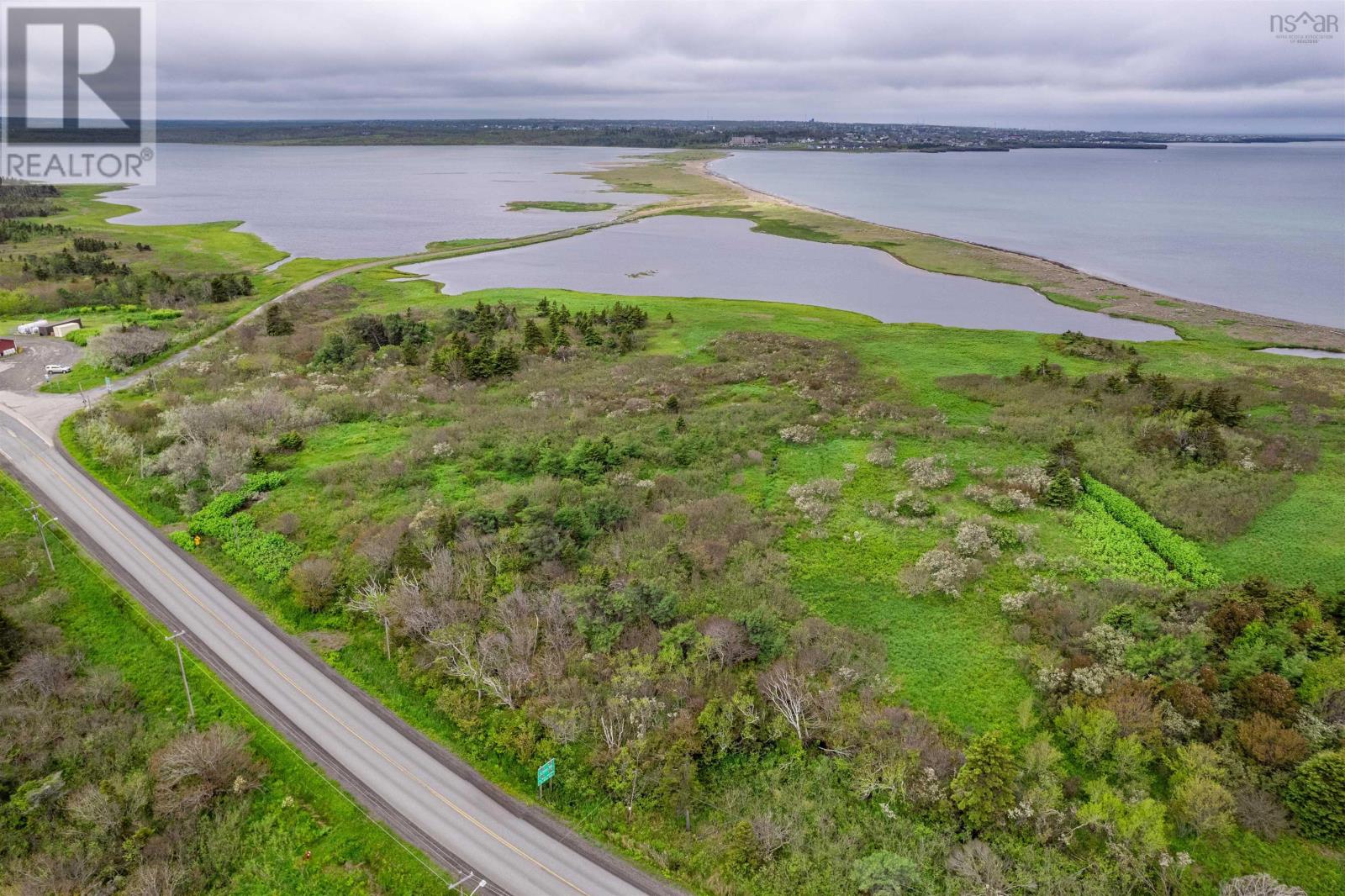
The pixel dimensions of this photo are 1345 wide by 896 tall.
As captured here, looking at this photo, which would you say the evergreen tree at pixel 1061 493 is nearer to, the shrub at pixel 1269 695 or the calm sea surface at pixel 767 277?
the shrub at pixel 1269 695

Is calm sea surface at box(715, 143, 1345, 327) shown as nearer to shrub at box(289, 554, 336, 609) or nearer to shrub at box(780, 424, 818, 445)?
shrub at box(780, 424, 818, 445)

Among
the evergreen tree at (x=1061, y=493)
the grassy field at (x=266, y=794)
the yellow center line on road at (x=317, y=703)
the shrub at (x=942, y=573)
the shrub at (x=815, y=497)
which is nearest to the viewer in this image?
the grassy field at (x=266, y=794)

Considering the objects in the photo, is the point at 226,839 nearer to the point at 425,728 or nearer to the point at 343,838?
the point at 343,838

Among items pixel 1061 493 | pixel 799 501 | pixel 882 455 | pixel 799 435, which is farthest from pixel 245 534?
pixel 1061 493

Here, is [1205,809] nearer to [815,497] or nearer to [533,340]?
[815,497]

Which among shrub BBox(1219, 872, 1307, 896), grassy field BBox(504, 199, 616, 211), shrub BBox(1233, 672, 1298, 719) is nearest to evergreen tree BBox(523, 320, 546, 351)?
shrub BBox(1233, 672, 1298, 719)

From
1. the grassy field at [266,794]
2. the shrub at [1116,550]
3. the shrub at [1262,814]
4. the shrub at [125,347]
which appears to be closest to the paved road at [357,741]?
the grassy field at [266,794]
